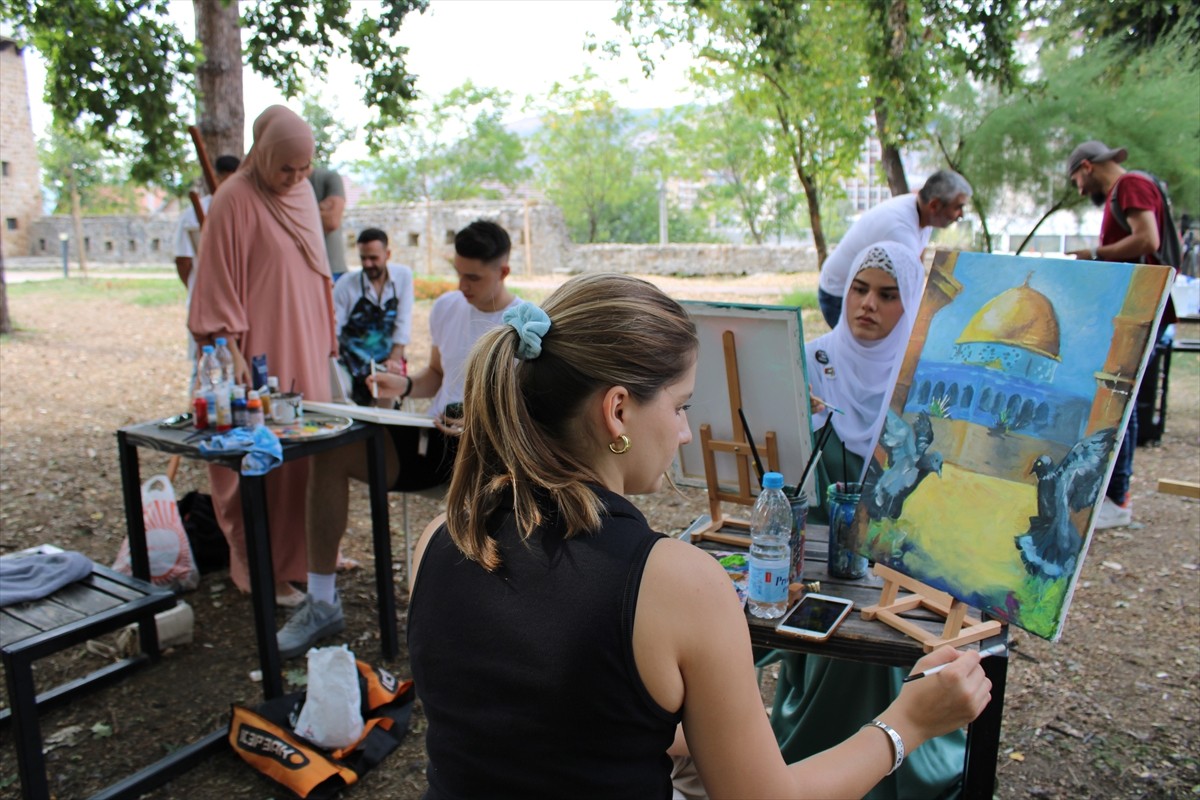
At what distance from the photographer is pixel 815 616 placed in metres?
1.71

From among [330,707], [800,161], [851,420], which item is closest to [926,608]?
[851,420]

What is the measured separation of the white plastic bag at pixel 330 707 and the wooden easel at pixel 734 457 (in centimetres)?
120

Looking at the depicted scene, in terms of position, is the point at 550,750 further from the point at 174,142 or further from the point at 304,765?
the point at 174,142

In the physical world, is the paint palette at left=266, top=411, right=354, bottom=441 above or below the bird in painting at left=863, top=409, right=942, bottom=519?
below

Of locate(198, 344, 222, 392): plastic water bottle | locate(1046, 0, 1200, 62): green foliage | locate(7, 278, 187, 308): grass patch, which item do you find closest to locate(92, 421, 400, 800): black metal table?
locate(198, 344, 222, 392): plastic water bottle

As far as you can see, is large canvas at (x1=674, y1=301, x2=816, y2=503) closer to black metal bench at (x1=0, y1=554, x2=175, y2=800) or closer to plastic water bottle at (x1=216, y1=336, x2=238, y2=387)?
black metal bench at (x1=0, y1=554, x2=175, y2=800)

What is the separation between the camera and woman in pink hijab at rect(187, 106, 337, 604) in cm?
346

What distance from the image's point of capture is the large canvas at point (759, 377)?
6.46 feet

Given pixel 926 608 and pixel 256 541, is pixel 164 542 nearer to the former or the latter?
pixel 256 541

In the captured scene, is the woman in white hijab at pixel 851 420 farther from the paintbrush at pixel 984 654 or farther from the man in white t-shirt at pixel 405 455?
the man in white t-shirt at pixel 405 455

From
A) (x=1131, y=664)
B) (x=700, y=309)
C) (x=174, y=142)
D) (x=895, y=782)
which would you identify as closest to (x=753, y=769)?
(x=700, y=309)

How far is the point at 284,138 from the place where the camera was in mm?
3414

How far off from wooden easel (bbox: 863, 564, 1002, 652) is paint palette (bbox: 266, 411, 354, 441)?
1931 mm

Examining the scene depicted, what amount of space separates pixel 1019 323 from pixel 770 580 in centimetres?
67
